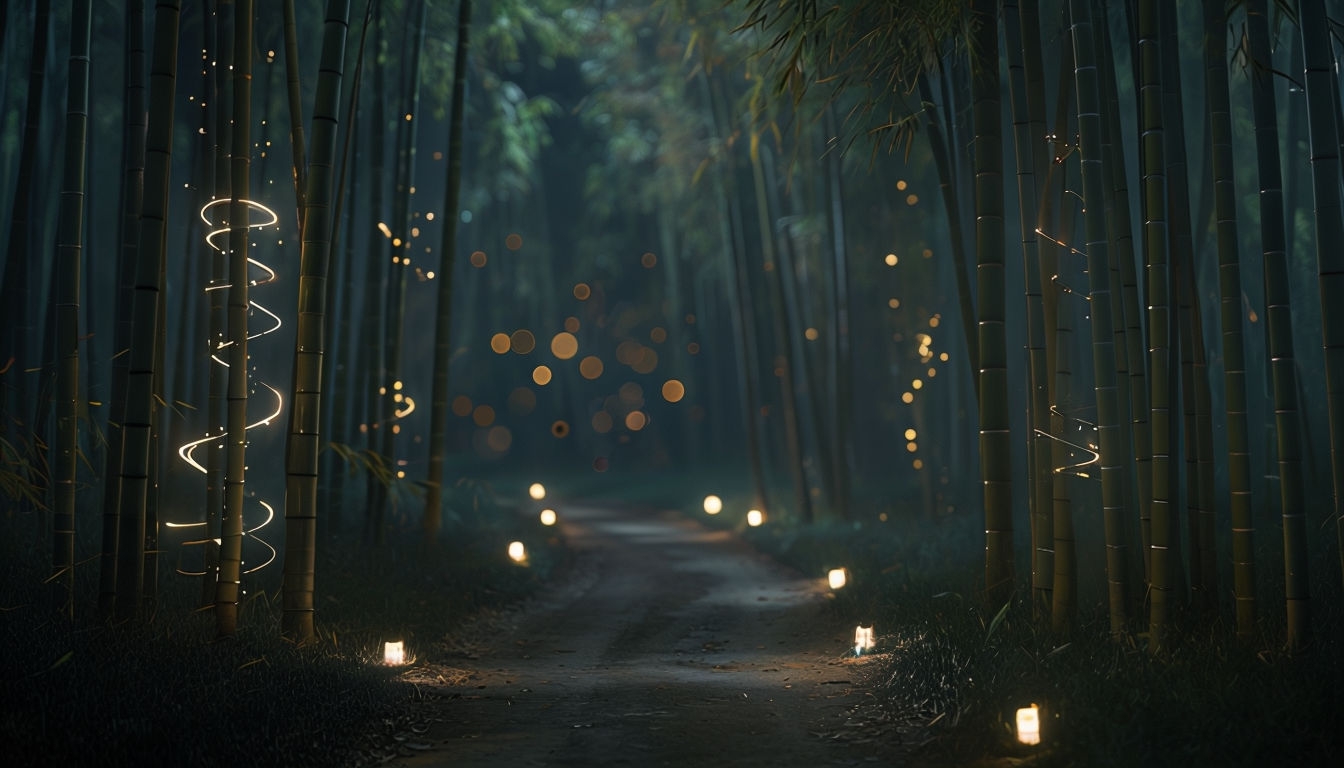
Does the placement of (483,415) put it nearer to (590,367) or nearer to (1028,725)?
(590,367)

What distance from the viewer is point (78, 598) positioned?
4613 mm

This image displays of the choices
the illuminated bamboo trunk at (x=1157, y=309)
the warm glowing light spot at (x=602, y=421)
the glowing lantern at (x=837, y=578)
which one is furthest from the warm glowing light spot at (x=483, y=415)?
the illuminated bamboo trunk at (x=1157, y=309)

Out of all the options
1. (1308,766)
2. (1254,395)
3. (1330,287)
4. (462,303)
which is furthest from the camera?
(462,303)

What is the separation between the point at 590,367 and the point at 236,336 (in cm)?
2162

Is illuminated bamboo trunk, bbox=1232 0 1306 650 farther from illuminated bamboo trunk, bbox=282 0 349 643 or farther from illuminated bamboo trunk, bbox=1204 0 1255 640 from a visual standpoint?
illuminated bamboo trunk, bbox=282 0 349 643

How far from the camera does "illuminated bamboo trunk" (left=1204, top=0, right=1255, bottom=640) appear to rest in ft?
13.3

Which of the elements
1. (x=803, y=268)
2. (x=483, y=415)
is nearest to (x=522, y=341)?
(x=483, y=415)

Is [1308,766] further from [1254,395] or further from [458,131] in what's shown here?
[1254,395]

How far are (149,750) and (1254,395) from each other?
984cm

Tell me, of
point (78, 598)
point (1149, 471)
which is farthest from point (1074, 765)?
point (78, 598)

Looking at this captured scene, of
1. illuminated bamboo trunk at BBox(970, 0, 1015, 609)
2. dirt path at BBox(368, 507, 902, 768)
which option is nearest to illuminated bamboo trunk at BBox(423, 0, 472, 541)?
dirt path at BBox(368, 507, 902, 768)

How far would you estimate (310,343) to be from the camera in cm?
462

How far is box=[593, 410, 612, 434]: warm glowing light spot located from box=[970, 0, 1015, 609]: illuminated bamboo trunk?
869 inches

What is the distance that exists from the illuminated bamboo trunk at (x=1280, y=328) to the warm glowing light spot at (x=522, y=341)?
20511mm
